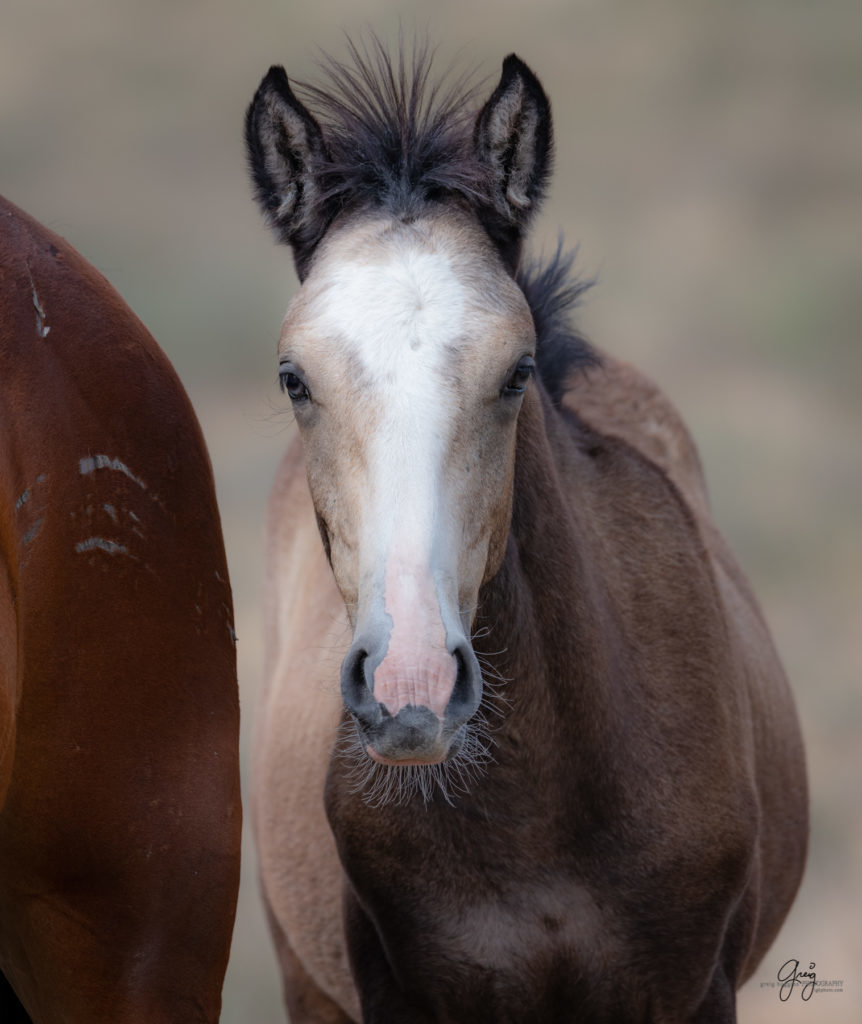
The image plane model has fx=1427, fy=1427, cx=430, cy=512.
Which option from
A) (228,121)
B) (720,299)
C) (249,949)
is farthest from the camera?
(228,121)

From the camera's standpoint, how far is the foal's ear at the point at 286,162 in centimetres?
288

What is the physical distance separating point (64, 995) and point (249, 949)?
419 cm

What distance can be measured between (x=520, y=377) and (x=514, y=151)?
512 mm

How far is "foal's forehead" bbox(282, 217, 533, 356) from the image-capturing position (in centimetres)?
254

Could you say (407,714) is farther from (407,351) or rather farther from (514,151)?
(514,151)

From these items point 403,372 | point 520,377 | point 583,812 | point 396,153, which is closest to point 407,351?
point 403,372

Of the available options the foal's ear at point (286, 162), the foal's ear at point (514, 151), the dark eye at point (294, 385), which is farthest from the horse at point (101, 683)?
the foal's ear at point (514, 151)

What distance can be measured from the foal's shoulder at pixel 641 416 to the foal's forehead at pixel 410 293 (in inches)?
51.8

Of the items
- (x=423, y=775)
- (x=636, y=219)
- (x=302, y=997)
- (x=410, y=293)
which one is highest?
(x=636, y=219)

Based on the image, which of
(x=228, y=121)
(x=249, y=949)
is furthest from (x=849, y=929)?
(x=228, y=121)

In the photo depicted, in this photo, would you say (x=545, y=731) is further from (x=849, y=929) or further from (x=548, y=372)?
(x=849, y=929)

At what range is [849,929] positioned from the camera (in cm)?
598

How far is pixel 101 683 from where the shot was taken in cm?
248

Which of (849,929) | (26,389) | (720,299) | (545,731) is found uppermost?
(720,299)
